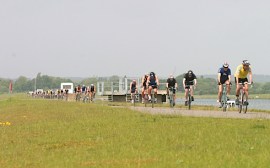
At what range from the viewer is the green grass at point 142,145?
9.40 meters

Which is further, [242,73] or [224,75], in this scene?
[224,75]

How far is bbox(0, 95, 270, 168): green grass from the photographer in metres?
9.40

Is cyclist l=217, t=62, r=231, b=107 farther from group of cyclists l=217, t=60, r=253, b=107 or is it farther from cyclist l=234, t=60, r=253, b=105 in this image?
cyclist l=234, t=60, r=253, b=105

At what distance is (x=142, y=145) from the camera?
1155 centimetres

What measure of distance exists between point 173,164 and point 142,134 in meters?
4.70

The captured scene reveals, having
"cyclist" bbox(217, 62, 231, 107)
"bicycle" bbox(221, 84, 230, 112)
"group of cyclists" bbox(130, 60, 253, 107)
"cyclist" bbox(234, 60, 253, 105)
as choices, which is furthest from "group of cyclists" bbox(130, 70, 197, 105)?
"cyclist" bbox(234, 60, 253, 105)

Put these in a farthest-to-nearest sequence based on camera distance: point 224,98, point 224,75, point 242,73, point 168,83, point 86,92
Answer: point 86,92
point 168,83
point 224,98
point 224,75
point 242,73

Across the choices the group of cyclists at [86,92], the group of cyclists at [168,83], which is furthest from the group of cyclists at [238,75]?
the group of cyclists at [86,92]

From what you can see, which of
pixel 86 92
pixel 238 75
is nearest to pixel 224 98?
pixel 238 75

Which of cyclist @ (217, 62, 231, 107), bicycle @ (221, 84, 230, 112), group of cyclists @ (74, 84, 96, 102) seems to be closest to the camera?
cyclist @ (217, 62, 231, 107)

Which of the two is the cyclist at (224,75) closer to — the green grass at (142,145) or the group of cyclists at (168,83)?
the group of cyclists at (168,83)

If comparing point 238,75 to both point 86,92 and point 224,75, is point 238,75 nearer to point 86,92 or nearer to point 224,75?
point 224,75

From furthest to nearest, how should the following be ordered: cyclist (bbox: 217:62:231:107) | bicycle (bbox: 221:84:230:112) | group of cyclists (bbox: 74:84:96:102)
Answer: group of cyclists (bbox: 74:84:96:102), bicycle (bbox: 221:84:230:112), cyclist (bbox: 217:62:231:107)

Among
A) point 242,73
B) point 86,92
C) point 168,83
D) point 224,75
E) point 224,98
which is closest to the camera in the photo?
point 242,73
